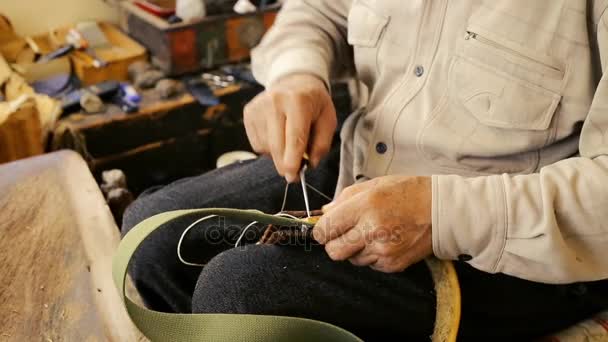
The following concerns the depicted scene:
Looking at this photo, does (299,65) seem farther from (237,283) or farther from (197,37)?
(197,37)

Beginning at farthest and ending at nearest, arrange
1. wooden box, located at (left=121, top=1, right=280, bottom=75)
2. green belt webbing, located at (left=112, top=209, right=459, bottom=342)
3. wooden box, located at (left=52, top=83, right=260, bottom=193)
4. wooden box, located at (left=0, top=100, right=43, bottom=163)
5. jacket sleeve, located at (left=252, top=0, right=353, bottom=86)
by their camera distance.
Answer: wooden box, located at (left=121, top=1, right=280, bottom=75), wooden box, located at (left=52, top=83, right=260, bottom=193), wooden box, located at (left=0, top=100, right=43, bottom=163), jacket sleeve, located at (left=252, top=0, right=353, bottom=86), green belt webbing, located at (left=112, top=209, right=459, bottom=342)

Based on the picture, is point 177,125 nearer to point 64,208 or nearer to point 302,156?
point 64,208

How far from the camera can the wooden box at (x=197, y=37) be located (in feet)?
4.30

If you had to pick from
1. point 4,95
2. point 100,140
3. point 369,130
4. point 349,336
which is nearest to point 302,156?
point 369,130

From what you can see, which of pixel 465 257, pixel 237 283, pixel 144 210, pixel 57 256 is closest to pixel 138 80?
pixel 144 210

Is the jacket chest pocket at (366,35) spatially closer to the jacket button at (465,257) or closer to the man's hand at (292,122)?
the man's hand at (292,122)

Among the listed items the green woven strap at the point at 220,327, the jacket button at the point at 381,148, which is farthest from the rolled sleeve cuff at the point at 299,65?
the green woven strap at the point at 220,327

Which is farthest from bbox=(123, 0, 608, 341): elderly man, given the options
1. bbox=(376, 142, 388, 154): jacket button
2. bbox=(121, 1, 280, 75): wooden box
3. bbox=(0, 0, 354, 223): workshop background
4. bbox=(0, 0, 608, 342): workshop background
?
bbox=(121, 1, 280, 75): wooden box

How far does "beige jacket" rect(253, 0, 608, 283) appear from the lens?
1.74ft

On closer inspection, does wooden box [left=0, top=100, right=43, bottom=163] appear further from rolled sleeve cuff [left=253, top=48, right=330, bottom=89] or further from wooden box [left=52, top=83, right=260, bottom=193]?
rolled sleeve cuff [left=253, top=48, right=330, bottom=89]

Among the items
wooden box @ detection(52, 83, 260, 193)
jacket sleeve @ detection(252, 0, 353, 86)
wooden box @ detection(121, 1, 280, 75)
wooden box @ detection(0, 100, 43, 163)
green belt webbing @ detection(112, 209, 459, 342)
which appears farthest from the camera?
wooden box @ detection(121, 1, 280, 75)

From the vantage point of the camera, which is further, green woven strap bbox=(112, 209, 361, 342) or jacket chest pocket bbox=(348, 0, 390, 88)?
jacket chest pocket bbox=(348, 0, 390, 88)

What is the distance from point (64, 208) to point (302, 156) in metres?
0.33

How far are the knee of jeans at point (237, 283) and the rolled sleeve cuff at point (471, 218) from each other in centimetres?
18
